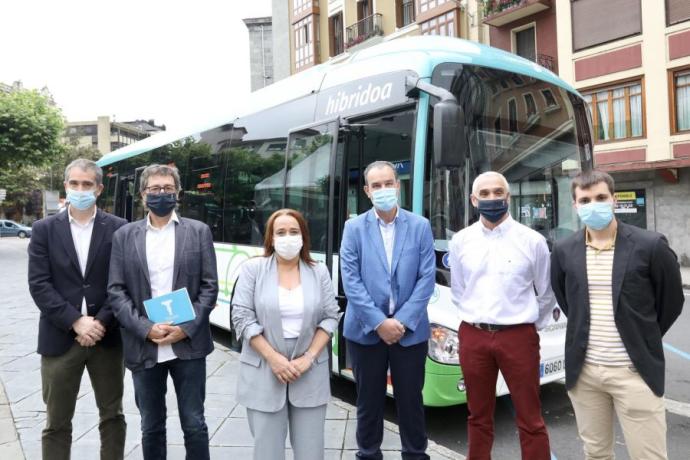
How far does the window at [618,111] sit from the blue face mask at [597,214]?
16.0 meters

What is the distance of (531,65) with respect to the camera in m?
5.14

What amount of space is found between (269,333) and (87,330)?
1118mm

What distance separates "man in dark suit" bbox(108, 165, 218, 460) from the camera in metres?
3.14

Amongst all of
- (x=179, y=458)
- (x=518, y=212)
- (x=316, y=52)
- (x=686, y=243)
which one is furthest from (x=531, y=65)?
(x=316, y=52)

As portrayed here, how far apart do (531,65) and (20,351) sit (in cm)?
690

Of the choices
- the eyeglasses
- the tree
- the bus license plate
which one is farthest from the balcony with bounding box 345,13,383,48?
the eyeglasses

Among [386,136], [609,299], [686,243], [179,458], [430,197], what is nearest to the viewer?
[609,299]

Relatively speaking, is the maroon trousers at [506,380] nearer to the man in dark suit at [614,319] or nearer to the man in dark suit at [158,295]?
the man in dark suit at [614,319]

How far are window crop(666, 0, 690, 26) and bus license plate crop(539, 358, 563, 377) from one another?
15624mm

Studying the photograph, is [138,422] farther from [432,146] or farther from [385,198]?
[432,146]

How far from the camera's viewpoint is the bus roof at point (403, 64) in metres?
4.61

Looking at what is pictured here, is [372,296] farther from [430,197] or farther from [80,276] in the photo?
[80,276]

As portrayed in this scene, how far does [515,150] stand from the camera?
476 cm

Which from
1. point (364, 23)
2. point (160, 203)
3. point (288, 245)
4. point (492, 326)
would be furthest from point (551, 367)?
point (364, 23)
